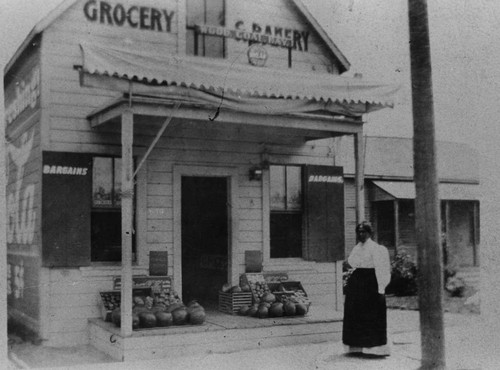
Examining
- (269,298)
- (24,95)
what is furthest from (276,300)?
(24,95)

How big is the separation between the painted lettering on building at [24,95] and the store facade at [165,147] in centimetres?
4

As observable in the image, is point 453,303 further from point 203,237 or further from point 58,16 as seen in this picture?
point 58,16

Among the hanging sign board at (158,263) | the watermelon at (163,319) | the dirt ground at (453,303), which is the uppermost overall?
the hanging sign board at (158,263)

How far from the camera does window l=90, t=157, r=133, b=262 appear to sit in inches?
392

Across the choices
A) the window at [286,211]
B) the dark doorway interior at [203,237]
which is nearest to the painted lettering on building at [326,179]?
the window at [286,211]

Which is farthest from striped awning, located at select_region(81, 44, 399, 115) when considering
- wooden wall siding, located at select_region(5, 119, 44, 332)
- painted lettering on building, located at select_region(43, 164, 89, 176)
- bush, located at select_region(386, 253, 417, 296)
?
bush, located at select_region(386, 253, 417, 296)

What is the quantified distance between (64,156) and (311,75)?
3856mm

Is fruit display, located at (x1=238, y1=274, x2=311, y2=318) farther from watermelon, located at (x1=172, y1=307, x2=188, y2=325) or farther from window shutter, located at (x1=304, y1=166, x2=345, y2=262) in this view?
watermelon, located at (x1=172, y1=307, x2=188, y2=325)

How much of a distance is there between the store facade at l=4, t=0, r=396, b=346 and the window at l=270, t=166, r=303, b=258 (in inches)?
1.0

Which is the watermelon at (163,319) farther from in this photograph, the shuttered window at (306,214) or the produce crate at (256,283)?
the shuttered window at (306,214)

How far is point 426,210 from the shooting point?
23.1 feet

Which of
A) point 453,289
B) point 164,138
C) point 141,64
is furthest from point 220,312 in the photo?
point 453,289

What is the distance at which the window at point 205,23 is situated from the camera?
1090 cm

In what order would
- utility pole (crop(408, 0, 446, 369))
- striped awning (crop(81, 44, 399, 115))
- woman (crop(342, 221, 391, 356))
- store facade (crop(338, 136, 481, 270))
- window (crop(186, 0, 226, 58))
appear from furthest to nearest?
store facade (crop(338, 136, 481, 270)), window (crop(186, 0, 226, 58)), woman (crop(342, 221, 391, 356)), striped awning (crop(81, 44, 399, 115)), utility pole (crop(408, 0, 446, 369))
